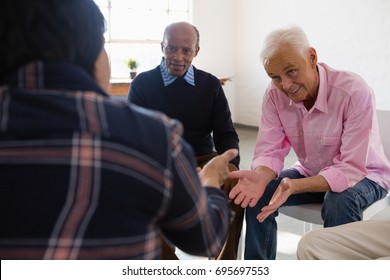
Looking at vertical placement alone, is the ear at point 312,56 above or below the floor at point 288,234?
above

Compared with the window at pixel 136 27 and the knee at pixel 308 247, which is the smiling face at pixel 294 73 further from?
the window at pixel 136 27

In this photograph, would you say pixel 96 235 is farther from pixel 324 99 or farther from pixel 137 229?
pixel 324 99

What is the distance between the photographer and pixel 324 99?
5.57 feet

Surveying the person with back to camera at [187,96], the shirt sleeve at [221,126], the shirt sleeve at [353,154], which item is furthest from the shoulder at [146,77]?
the shirt sleeve at [353,154]

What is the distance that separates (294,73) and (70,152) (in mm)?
1245

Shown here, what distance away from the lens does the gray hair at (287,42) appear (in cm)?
163

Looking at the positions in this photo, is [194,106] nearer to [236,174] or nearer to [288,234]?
[236,174]

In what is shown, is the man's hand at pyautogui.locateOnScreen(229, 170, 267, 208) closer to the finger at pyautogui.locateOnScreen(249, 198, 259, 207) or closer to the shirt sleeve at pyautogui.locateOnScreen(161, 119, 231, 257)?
the finger at pyautogui.locateOnScreen(249, 198, 259, 207)

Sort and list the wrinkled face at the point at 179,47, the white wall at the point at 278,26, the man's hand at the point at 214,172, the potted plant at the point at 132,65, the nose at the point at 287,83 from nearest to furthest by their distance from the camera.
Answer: the man's hand at the point at 214,172
the nose at the point at 287,83
the wrinkled face at the point at 179,47
the white wall at the point at 278,26
the potted plant at the point at 132,65

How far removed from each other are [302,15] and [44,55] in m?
5.05

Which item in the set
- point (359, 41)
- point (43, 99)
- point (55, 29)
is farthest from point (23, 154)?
point (359, 41)

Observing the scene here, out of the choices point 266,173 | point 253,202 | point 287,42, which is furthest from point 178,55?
point 253,202

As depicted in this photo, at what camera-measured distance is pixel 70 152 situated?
0.58 meters

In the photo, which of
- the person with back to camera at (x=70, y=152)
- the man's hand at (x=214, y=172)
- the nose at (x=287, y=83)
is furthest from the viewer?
the nose at (x=287, y=83)
